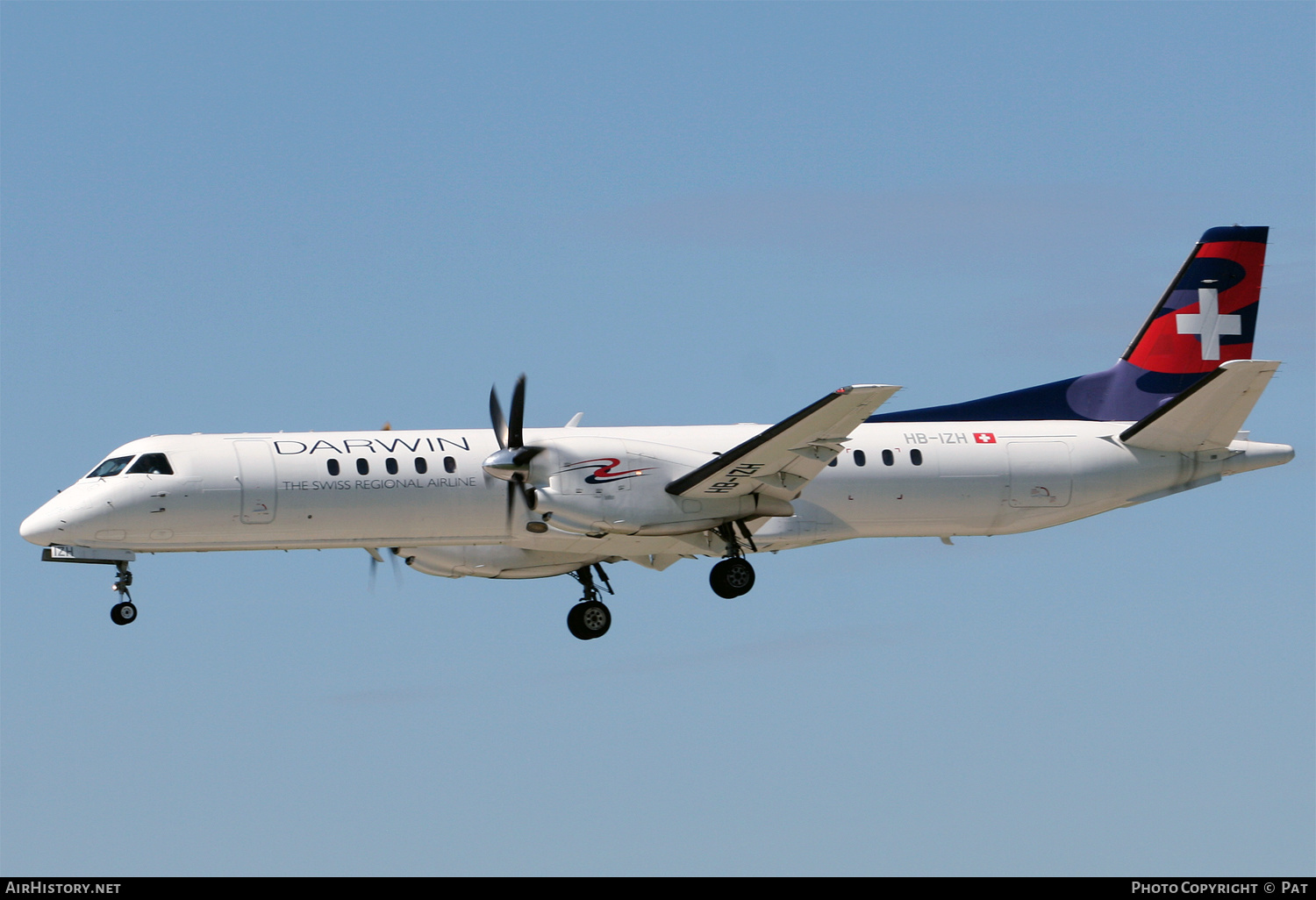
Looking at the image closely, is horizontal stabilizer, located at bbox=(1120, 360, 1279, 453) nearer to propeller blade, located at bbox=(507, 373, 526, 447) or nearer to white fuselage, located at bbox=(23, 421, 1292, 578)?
white fuselage, located at bbox=(23, 421, 1292, 578)

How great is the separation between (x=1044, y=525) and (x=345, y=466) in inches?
501

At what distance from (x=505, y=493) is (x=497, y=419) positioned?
1.26 meters

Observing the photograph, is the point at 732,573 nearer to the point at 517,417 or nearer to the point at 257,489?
the point at 517,417

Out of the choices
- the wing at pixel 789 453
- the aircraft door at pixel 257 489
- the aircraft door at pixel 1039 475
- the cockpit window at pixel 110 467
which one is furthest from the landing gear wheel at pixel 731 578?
the cockpit window at pixel 110 467

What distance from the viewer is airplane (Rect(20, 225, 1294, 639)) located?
90.8ft

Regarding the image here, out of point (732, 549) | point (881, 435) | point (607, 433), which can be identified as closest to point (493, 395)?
point (607, 433)

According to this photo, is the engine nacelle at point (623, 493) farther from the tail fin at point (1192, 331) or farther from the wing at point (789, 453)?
the tail fin at point (1192, 331)

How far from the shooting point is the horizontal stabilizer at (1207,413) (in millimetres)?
30000

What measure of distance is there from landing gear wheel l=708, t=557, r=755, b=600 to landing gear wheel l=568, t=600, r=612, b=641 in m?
3.59

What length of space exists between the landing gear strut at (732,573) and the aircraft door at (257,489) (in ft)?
24.4

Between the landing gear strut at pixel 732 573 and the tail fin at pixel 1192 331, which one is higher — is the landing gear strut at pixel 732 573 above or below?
below
